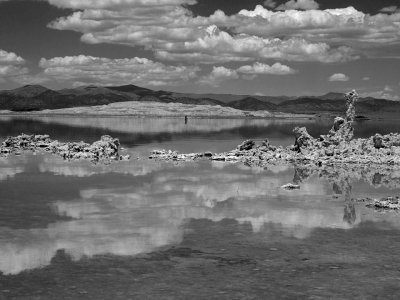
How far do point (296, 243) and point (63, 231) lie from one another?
9.27 m

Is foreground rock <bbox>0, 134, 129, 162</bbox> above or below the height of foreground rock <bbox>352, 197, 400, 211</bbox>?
above

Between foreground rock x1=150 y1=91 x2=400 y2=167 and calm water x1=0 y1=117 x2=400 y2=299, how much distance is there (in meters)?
12.3

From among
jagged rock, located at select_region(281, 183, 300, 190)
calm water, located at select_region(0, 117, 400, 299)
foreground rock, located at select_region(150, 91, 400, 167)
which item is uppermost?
foreground rock, located at select_region(150, 91, 400, 167)

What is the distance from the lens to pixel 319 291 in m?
16.6

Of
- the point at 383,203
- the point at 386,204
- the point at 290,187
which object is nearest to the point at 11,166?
the point at 290,187

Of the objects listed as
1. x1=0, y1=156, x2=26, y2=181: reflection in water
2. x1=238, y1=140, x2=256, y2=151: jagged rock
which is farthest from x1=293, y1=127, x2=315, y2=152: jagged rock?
x1=0, y1=156, x2=26, y2=181: reflection in water

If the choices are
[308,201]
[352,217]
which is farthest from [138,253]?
[308,201]

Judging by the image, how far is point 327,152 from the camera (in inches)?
2119

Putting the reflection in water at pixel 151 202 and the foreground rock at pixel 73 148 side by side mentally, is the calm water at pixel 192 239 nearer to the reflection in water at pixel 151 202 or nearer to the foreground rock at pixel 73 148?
the reflection in water at pixel 151 202

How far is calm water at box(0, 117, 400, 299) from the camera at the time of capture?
16.9 metres

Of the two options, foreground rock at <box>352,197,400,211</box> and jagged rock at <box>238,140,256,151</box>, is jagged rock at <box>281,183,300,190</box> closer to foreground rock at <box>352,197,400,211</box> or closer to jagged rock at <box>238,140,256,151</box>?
foreground rock at <box>352,197,400,211</box>

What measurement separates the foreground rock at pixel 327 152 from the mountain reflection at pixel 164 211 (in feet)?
30.1

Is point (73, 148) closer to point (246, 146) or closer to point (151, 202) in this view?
point (246, 146)

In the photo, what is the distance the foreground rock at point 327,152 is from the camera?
168 feet
